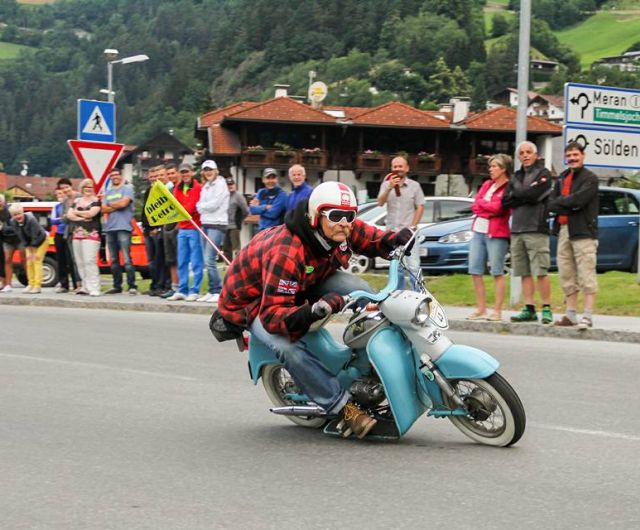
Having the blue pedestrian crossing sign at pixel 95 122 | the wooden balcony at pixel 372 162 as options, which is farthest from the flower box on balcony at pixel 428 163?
the blue pedestrian crossing sign at pixel 95 122

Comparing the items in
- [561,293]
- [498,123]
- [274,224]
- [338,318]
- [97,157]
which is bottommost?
[338,318]

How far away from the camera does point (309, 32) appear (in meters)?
196

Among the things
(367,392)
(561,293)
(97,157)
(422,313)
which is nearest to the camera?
(422,313)

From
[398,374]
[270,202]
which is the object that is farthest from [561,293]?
[398,374]

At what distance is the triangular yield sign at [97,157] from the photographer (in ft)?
61.6

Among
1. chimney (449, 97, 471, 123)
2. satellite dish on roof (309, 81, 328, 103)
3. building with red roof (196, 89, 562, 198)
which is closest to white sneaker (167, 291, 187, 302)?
building with red roof (196, 89, 562, 198)

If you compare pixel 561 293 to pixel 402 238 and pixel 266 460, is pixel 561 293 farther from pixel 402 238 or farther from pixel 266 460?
pixel 266 460

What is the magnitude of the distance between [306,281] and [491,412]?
1309 millimetres

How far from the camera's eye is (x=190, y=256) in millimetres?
17609

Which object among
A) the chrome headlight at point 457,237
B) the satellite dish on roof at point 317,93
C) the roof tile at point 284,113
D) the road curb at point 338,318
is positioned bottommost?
the road curb at point 338,318

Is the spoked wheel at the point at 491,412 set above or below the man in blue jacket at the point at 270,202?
below

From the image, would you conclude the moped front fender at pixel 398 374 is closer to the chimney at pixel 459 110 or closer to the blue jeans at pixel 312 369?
the blue jeans at pixel 312 369

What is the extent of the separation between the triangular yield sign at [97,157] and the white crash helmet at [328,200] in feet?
41.7

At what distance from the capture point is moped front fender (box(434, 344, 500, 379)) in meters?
6.36
